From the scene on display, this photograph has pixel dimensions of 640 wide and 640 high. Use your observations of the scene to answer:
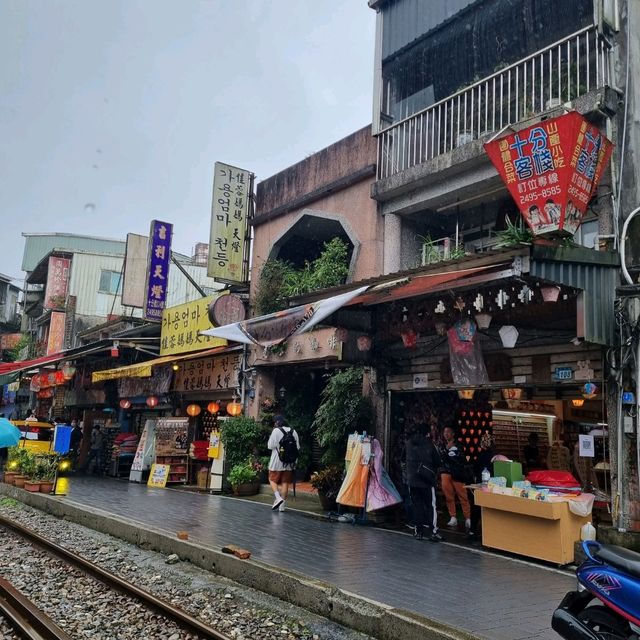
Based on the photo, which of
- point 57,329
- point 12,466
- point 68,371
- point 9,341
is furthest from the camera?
point 9,341

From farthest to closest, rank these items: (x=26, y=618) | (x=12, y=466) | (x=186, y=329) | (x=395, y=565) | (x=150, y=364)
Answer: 1. (x=186, y=329)
2. (x=150, y=364)
3. (x=12, y=466)
4. (x=395, y=565)
5. (x=26, y=618)

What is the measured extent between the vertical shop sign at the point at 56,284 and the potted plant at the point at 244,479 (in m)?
21.5

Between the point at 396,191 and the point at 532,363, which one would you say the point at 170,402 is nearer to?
the point at 396,191

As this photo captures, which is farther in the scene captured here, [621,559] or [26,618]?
[26,618]

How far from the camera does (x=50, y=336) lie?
106 feet

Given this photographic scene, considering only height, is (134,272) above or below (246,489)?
above

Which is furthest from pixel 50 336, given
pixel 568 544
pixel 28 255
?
pixel 568 544

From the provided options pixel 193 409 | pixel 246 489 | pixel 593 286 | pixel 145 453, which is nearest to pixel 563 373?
pixel 593 286

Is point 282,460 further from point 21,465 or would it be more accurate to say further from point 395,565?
point 21,465

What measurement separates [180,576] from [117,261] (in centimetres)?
2914

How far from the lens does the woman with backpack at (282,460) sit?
1247cm

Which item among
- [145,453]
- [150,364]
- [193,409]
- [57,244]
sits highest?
[57,244]

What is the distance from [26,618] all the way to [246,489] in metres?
9.04

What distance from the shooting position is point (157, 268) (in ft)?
64.8
